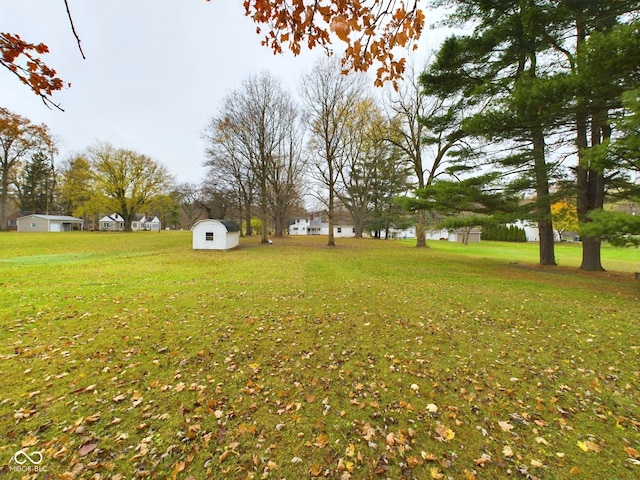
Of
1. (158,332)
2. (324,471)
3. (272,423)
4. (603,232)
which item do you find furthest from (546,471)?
(603,232)

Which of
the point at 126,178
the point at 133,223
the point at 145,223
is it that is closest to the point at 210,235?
the point at 126,178

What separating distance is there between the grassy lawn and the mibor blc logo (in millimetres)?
12

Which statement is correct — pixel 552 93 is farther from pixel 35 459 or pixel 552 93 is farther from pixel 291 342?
pixel 35 459

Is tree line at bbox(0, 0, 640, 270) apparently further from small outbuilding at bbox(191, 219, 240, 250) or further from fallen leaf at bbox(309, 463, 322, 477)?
small outbuilding at bbox(191, 219, 240, 250)

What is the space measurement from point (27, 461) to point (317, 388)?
2.45 meters

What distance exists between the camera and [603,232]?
20.2 feet

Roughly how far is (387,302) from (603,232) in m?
A: 5.29

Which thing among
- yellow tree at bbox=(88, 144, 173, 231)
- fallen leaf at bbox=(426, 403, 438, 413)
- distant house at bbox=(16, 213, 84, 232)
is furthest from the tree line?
distant house at bbox=(16, 213, 84, 232)

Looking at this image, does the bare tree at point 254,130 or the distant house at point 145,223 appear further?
the distant house at point 145,223

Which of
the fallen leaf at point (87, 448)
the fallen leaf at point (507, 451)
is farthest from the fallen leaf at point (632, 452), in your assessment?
the fallen leaf at point (87, 448)

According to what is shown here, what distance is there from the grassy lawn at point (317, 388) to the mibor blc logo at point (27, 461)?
12 mm

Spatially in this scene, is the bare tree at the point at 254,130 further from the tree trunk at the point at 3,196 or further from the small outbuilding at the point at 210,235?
the tree trunk at the point at 3,196

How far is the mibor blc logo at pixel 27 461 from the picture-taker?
2.00 metres

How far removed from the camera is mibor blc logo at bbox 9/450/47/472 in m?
2.00
